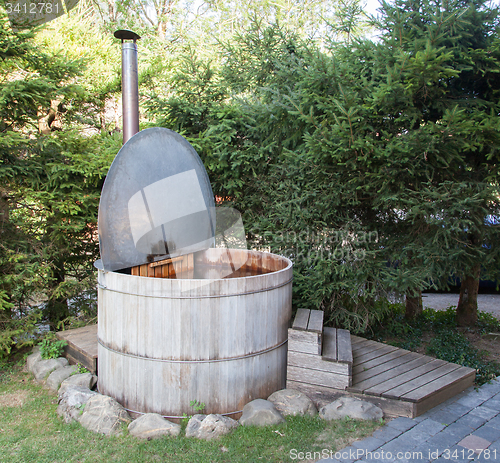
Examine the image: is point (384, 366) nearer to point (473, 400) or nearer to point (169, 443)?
point (473, 400)

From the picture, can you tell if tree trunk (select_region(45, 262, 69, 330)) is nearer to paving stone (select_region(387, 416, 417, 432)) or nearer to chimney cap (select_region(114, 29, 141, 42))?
chimney cap (select_region(114, 29, 141, 42))

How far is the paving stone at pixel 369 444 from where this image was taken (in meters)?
3.18

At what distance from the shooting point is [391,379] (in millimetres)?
4035

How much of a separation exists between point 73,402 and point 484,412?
4007 mm

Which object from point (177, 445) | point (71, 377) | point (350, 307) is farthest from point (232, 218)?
point (177, 445)

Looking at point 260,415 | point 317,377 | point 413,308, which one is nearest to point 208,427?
point 260,415

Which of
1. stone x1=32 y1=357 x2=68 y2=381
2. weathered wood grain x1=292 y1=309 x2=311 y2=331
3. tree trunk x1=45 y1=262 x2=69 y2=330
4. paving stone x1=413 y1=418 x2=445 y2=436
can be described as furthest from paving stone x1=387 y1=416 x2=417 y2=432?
tree trunk x1=45 y1=262 x2=69 y2=330

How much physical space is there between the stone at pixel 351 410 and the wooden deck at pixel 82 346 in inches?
105

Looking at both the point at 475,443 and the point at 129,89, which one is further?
the point at 129,89

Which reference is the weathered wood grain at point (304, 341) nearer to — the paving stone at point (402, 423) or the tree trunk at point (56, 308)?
the paving stone at point (402, 423)

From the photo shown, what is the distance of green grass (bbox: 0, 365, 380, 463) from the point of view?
313cm

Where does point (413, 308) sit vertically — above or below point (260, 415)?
above

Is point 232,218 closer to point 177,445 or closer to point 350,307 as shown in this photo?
point 350,307

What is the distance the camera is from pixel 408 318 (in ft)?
21.1
